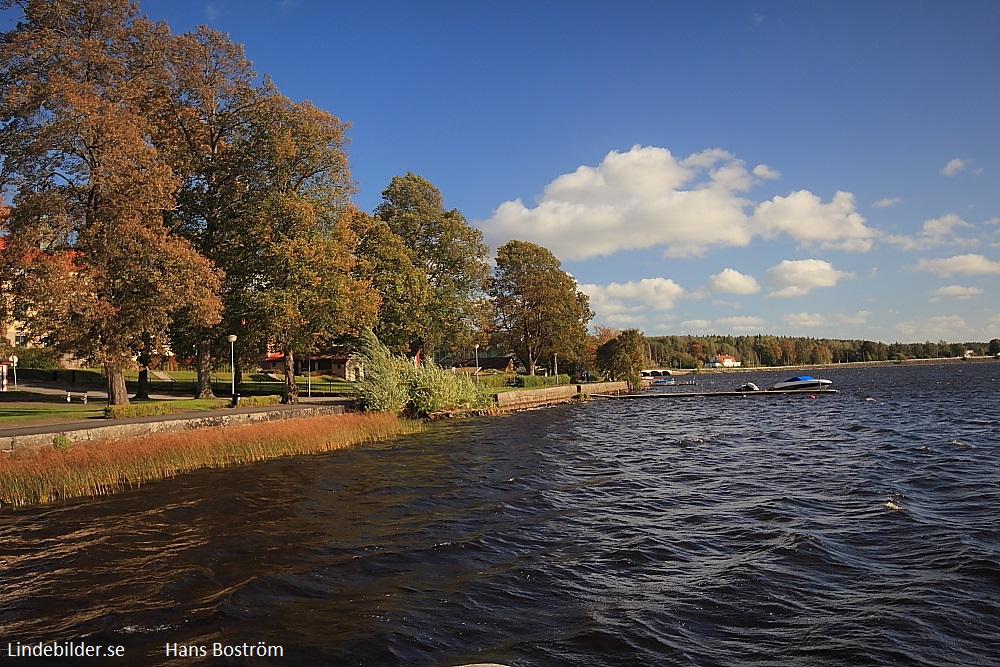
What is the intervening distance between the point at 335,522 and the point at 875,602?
9.81 m

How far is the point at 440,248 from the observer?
179 ft

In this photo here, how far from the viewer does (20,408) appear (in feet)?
96.4

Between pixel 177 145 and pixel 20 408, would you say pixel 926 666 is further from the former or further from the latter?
pixel 177 145

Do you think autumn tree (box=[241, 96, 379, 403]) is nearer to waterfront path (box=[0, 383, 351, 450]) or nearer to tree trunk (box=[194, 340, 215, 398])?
tree trunk (box=[194, 340, 215, 398])

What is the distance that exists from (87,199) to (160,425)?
10.5 meters

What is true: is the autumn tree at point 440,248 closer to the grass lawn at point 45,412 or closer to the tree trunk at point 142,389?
the tree trunk at point 142,389

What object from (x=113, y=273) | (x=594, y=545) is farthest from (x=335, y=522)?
(x=113, y=273)

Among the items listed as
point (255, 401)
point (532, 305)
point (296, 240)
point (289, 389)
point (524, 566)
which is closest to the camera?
point (524, 566)

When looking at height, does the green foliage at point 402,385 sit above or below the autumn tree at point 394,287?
below

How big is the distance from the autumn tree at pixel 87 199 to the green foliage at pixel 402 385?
28.3ft

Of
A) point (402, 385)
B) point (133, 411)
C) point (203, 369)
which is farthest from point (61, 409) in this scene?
point (402, 385)

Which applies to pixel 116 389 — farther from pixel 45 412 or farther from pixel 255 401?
pixel 255 401

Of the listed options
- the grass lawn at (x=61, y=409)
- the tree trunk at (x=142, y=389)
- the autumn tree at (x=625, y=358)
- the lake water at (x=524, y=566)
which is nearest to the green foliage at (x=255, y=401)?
the grass lawn at (x=61, y=409)

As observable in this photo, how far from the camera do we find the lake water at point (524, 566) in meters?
7.88
